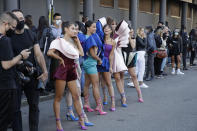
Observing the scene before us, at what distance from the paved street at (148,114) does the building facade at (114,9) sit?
12.7 feet

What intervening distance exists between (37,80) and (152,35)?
6.85m

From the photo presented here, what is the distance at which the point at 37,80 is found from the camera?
469 cm

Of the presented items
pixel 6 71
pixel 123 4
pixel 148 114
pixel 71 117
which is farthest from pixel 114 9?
pixel 6 71

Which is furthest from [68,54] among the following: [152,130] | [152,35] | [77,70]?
[152,35]

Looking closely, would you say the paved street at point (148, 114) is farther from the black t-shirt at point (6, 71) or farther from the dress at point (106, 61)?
the black t-shirt at point (6, 71)

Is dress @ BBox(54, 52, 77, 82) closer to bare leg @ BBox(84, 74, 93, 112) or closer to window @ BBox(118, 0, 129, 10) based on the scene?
bare leg @ BBox(84, 74, 93, 112)

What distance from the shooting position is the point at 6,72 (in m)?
3.91

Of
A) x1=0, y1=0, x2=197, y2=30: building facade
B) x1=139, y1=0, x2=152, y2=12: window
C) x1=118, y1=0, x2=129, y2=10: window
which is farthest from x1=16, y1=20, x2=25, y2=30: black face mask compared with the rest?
x1=139, y1=0, x2=152, y2=12: window

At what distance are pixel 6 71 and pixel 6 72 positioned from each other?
1 centimetres

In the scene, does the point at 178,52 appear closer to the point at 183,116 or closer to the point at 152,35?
the point at 152,35

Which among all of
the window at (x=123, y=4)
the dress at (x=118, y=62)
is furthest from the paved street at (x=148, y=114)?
the window at (x=123, y=4)

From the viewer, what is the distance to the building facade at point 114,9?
1226 centimetres

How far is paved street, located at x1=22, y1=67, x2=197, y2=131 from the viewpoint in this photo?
559 cm

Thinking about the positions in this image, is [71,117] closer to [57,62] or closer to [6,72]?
[57,62]
